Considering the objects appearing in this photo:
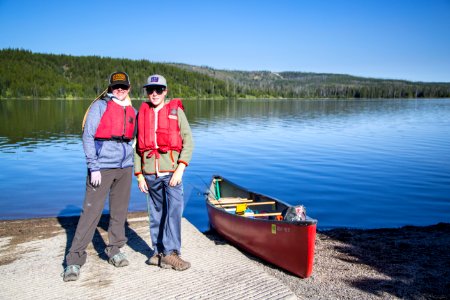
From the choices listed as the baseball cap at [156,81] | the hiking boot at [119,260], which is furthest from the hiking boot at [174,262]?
the baseball cap at [156,81]

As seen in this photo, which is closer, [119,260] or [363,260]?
[119,260]

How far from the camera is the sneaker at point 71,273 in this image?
5.04 m

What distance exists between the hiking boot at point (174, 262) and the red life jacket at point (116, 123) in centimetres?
177

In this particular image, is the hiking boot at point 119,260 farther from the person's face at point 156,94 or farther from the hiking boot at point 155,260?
the person's face at point 156,94

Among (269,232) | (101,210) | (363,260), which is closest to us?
(101,210)

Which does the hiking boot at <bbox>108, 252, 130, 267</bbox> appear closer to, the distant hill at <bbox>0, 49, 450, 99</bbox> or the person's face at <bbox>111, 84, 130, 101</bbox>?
the person's face at <bbox>111, 84, 130, 101</bbox>

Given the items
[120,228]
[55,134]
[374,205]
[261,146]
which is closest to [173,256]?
[120,228]

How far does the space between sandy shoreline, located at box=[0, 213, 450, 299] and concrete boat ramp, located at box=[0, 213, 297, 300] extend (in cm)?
26

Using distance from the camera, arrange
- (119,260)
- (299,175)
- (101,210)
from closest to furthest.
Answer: (101,210)
(119,260)
(299,175)

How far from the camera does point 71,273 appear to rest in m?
5.05

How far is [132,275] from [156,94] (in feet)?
8.22

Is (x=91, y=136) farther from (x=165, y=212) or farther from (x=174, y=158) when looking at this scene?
(x=165, y=212)

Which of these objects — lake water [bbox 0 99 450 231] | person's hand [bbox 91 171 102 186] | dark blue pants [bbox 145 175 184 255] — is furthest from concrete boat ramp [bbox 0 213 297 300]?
lake water [bbox 0 99 450 231]

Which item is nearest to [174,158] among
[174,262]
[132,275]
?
[174,262]
